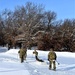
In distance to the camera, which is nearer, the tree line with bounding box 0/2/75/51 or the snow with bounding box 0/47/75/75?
the snow with bounding box 0/47/75/75

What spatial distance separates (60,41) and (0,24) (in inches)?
819

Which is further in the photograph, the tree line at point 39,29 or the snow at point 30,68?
the tree line at point 39,29

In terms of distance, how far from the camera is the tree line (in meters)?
66.8

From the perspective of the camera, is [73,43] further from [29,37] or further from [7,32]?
[7,32]

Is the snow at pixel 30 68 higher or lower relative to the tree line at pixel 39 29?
lower

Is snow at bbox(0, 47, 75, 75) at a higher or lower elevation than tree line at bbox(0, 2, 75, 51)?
lower

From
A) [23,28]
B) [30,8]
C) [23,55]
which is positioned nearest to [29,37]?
[23,28]

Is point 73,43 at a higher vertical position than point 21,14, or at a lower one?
lower

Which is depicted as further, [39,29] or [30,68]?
[39,29]

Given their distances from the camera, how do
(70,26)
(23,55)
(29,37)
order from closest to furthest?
(23,55)
(29,37)
(70,26)

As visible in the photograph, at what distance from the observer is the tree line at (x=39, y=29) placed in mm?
66812

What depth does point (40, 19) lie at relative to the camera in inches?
2675

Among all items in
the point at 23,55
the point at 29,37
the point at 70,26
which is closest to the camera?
the point at 23,55

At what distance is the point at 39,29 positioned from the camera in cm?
6869
